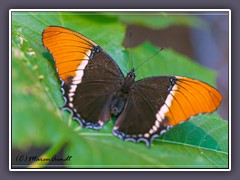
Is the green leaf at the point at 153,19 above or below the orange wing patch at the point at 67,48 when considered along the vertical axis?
above

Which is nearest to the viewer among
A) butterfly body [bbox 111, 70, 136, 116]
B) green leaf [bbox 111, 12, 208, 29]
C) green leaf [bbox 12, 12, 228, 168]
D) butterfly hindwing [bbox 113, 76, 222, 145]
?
green leaf [bbox 12, 12, 228, 168]

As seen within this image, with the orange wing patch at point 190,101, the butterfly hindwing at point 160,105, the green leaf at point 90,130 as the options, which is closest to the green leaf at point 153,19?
the green leaf at point 90,130

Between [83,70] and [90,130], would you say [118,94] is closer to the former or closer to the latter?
[83,70]

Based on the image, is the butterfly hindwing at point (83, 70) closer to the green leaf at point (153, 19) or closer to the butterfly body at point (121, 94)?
the butterfly body at point (121, 94)

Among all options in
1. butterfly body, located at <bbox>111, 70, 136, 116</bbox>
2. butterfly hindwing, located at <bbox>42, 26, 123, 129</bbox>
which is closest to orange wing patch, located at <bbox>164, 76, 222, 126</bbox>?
butterfly body, located at <bbox>111, 70, 136, 116</bbox>

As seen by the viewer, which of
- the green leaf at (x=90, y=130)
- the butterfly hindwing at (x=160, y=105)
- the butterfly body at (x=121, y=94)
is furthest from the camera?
the butterfly body at (x=121, y=94)

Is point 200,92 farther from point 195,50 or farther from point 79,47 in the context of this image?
point 195,50

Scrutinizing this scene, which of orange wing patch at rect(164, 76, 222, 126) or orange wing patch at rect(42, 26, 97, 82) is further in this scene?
orange wing patch at rect(42, 26, 97, 82)

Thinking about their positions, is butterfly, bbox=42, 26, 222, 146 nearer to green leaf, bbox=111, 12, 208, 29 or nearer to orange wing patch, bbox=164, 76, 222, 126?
orange wing patch, bbox=164, 76, 222, 126

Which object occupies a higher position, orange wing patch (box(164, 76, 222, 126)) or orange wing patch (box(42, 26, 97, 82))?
orange wing patch (box(42, 26, 97, 82))
